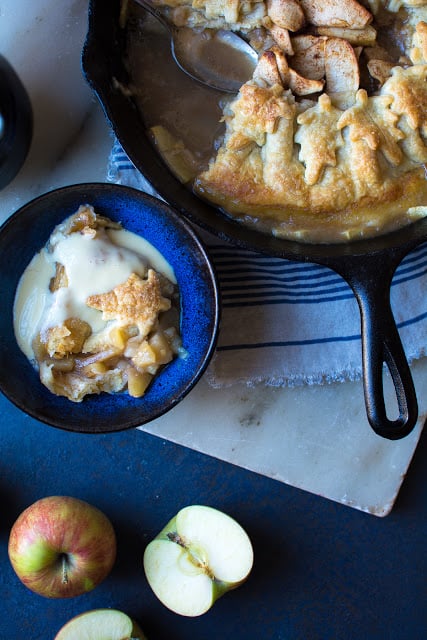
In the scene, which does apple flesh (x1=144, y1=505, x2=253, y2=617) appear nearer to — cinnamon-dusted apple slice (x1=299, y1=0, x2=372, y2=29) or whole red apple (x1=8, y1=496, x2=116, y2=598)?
whole red apple (x1=8, y1=496, x2=116, y2=598)

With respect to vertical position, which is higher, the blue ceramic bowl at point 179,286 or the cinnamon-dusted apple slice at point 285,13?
the cinnamon-dusted apple slice at point 285,13

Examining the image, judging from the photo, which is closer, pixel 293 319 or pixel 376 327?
pixel 376 327

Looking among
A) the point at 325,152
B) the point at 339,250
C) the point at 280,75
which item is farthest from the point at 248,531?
the point at 280,75

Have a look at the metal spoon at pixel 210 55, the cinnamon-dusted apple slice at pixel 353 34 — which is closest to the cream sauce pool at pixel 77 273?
the metal spoon at pixel 210 55

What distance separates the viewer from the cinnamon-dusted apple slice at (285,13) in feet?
4.80

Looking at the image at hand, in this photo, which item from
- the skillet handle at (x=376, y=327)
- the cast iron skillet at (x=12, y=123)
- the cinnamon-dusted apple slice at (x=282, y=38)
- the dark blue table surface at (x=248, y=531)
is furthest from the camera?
the dark blue table surface at (x=248, y=531)

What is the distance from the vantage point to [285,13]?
1461mm

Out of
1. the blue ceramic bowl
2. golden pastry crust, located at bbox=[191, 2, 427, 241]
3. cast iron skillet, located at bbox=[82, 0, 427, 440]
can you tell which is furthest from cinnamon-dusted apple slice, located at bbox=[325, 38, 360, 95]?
the blue ceramic bowl

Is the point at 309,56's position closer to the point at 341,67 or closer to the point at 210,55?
the point at 341,67

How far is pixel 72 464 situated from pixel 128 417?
0.32m

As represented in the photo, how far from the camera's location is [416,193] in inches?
59.7

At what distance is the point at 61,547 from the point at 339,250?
1021 millimetres

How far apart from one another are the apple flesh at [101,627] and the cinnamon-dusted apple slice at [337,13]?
63.2 inches

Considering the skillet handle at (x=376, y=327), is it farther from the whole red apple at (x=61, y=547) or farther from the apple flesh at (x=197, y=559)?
the whole red apple at (x=61, y=547)
